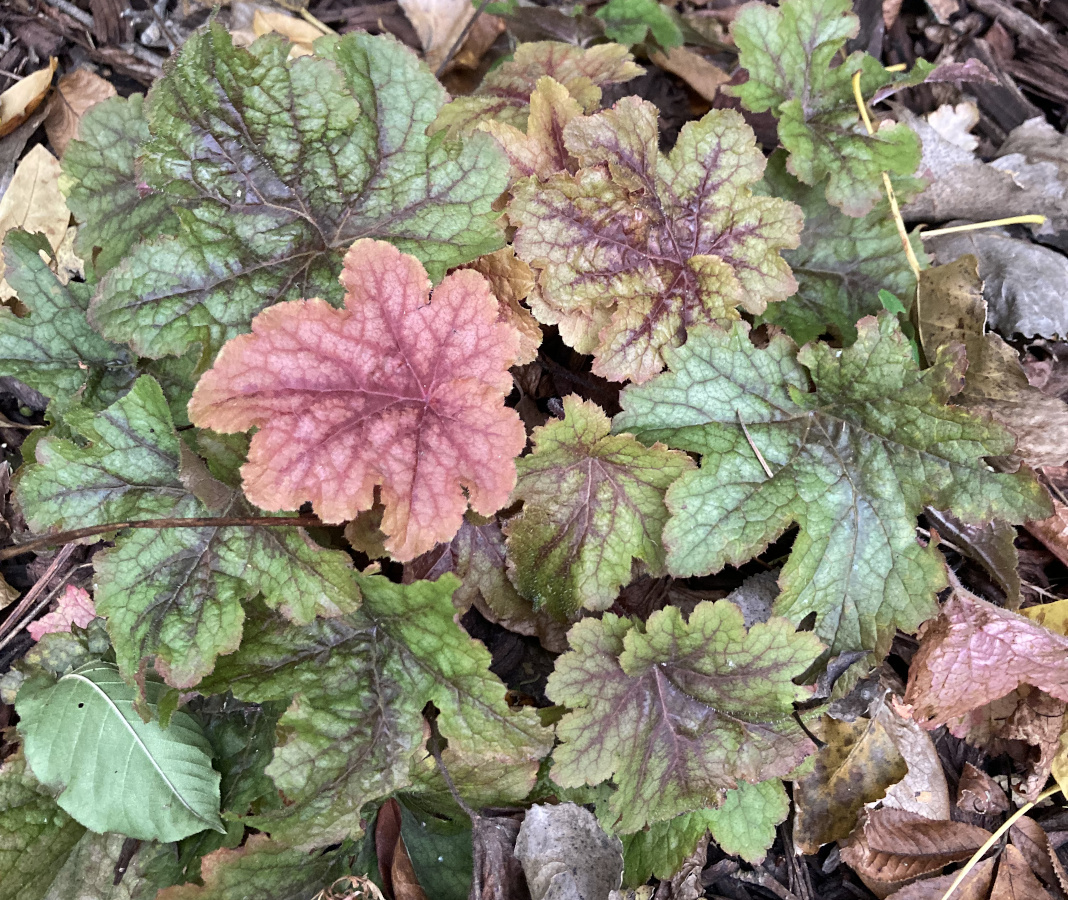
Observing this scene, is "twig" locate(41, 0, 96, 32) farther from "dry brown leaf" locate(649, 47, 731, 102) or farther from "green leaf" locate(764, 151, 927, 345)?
"green leaf" locate(764, 151, 927, 345)

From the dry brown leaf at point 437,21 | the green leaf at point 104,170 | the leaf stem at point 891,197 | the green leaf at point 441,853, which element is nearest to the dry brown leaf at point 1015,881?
the green leaf at point 441,853

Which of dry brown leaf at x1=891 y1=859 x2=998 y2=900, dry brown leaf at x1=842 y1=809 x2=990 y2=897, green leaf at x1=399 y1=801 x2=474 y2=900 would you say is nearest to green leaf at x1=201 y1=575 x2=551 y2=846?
green leaf at x1=399 y1=801 x2=474 y2=900

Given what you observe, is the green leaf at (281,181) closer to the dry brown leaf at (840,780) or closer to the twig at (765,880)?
the dry brown leaf at (840,780)

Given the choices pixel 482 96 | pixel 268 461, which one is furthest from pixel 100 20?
pixel 268 461

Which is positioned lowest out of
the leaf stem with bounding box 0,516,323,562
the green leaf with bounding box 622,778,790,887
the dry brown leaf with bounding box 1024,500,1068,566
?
the green leaf with bounding box 622,778,790,887

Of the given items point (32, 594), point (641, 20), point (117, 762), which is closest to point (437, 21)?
point (641, 20)

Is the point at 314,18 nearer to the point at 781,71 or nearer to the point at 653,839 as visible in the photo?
the point at 781,71
